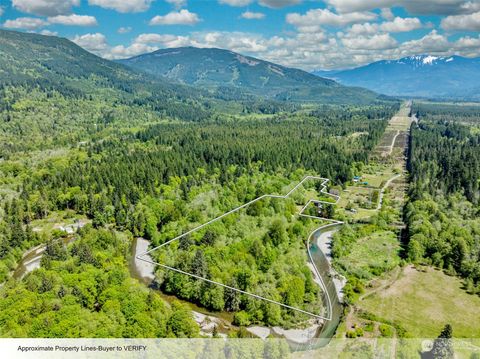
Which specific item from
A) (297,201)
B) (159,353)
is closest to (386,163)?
(297,201)

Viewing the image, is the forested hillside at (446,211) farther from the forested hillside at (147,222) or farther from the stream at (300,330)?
the forested hillside at (147,222)

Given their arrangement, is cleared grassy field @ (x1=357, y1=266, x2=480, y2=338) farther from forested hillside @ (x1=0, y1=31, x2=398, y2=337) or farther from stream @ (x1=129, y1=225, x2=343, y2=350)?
forested hillside @ (x1=0, y1=31, x2=398, y2=337)

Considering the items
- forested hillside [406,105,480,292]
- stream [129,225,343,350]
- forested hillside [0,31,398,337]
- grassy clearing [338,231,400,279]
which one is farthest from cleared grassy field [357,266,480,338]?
forested hillside [0,31,398,337]

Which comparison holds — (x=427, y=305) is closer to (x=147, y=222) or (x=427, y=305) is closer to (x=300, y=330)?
(x=300, y=330)

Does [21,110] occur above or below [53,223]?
above

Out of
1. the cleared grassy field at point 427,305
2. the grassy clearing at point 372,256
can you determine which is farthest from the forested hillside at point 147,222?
the cleared grassy field at point 427,305

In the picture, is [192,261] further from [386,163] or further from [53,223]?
[386,163]

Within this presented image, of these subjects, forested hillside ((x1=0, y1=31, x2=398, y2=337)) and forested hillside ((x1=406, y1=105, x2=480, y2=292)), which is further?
forested hillside ((x1=406, y1=105, x2=480, y2=292))
